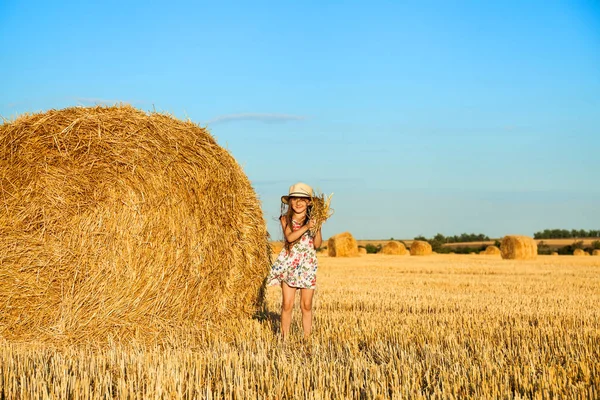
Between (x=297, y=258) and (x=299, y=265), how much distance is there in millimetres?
70

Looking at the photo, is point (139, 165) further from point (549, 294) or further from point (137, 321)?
point (549, 294)

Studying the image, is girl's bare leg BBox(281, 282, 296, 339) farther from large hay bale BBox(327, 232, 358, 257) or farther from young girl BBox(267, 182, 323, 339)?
large hay bale BBox(327, 232, 358, 257)

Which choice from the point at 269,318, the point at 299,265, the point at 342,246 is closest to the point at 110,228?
the point at 299,265

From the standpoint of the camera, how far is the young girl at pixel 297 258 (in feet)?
20.0

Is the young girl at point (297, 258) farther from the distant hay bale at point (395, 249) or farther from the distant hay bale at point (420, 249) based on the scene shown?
the distant hay bale at point (395, 249)

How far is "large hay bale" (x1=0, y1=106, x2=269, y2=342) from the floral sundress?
2.75 ft

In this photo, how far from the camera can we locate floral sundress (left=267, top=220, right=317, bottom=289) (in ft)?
20.2

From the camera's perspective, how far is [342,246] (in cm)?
2805

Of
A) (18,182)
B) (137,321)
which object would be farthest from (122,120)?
(137,321)

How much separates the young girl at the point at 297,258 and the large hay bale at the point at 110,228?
858 millimetres

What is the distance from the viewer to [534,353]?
16.3 feet

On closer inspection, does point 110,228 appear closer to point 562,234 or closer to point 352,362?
point 352,362

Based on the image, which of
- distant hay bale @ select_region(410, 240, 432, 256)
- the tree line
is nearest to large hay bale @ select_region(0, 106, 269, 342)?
distant hay bale @ select_region(410, 240, 432, 256)

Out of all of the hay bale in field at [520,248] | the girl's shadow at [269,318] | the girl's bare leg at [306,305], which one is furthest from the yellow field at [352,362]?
the hay bale in field at [520,248]
